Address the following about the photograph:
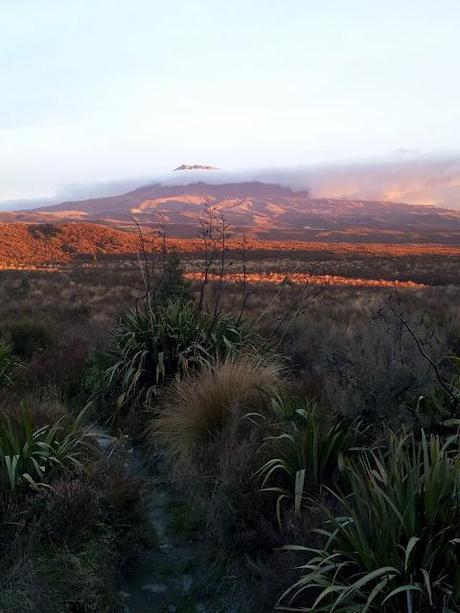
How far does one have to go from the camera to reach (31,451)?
426cm

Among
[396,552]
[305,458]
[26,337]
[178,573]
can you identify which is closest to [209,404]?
[305,458]

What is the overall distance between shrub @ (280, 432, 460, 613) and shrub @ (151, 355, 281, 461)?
6.12 feet

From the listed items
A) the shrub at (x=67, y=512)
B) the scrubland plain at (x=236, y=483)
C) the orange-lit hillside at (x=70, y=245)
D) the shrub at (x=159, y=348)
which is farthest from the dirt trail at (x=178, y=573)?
the orange-lit hillside at (x=70, y=245)

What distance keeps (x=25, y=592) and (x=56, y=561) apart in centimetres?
36

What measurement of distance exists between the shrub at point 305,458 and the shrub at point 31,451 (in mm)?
1446

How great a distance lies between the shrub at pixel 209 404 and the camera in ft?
16.6

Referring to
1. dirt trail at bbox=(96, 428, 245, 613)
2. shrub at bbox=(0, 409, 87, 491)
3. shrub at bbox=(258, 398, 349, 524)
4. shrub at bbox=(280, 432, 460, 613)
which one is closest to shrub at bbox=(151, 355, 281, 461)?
dirt trail at bbox=(96, 428, 245, 613)

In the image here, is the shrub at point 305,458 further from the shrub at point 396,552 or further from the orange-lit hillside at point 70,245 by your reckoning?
the orange-lit hillside at point 70,245

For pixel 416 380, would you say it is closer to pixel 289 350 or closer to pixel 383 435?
pixel 383 435

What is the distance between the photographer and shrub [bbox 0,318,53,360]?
30.8ft

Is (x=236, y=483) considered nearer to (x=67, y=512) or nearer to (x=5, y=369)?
(x=67, y=512)

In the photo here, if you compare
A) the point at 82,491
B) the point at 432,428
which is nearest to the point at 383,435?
the point at 432,428

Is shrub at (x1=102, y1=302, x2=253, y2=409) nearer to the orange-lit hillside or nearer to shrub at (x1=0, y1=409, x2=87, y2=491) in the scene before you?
shrub at (x1=0, y1=409, x2=87, y2=491)

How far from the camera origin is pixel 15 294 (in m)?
22.8
